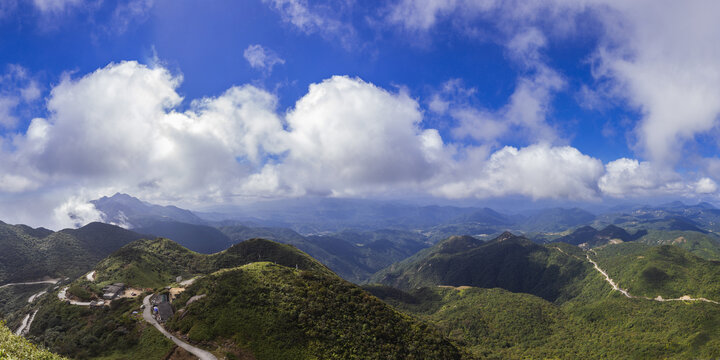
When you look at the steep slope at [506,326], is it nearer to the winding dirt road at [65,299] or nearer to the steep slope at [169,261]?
the steep slope at [169,261]

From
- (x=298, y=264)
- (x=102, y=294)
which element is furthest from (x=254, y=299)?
(x=298, y=264)

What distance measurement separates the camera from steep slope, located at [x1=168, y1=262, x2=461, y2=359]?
62.3 meters

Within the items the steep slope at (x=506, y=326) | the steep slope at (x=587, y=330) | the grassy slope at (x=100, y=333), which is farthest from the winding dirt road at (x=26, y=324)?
the steep slope at (x=506, y=326)

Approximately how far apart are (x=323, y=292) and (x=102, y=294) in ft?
304

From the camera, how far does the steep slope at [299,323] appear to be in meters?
62.3

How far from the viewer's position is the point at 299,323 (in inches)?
2653

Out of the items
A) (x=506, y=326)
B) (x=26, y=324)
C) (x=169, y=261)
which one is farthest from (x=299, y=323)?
(x=506, y=326)

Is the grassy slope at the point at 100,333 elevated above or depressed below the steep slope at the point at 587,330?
above

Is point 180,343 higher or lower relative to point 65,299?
higher

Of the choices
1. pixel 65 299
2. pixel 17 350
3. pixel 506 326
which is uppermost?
pixel 17 350

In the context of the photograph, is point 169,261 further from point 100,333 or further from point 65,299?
point 100,333

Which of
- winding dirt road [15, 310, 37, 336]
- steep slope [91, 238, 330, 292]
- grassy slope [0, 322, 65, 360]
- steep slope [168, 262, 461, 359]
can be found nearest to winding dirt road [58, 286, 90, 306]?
steep slope [91, 238, 330, 292]

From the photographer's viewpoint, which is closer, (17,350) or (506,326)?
(17,350)

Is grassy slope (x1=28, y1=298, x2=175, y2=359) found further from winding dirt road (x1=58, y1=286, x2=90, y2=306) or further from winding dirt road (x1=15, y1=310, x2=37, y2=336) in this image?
winding dirt road (x1=15, y1=310, x2=37, y2=336)
